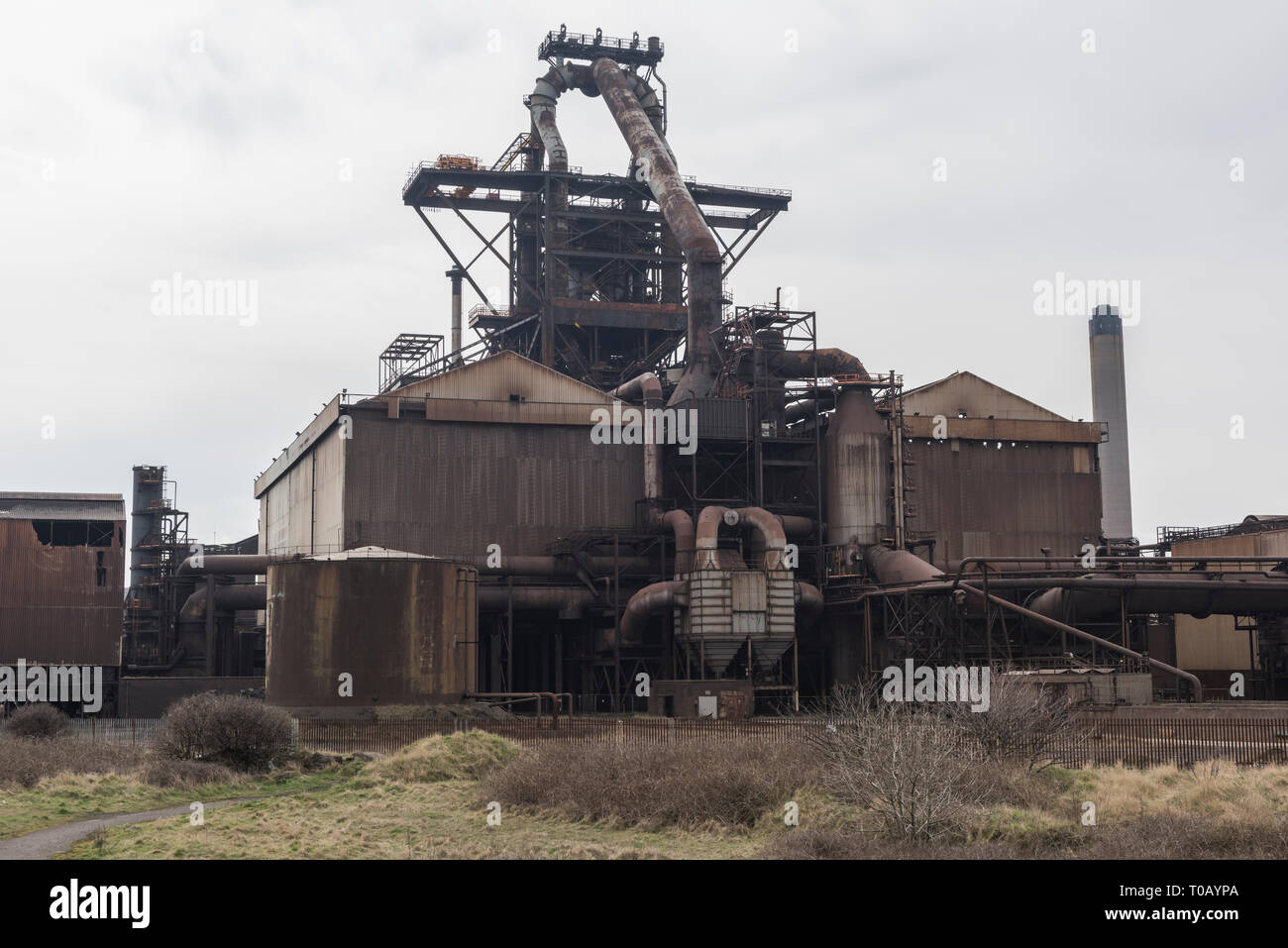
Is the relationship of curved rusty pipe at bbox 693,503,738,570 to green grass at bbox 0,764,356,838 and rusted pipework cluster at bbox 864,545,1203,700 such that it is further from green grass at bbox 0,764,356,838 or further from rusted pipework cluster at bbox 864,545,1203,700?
green grass at bbox 0,764,356,838

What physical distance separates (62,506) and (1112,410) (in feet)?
188

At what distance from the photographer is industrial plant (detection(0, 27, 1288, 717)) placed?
135 feet

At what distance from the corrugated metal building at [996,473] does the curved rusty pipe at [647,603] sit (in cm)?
1258

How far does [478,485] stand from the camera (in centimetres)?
5119

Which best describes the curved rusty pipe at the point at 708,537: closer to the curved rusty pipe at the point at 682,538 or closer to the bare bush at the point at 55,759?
the curved rusty pipe at the point at 682,538

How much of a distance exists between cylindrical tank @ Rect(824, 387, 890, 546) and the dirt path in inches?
1194

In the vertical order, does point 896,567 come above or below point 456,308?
below

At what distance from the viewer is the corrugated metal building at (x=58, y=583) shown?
49531mm

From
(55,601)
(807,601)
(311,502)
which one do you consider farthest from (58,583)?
(807,601)

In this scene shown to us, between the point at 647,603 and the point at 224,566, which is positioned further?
the point at 224,566

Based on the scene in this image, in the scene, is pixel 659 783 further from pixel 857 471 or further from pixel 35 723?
pixel 857 471

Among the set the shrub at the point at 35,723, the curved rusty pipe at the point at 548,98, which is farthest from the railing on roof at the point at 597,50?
the shrub at the point at 35,723

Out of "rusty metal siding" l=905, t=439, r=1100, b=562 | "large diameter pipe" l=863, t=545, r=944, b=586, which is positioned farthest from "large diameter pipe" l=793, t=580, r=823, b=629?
"rusty metal siding" l=905, t=439, r=1100, b=562
